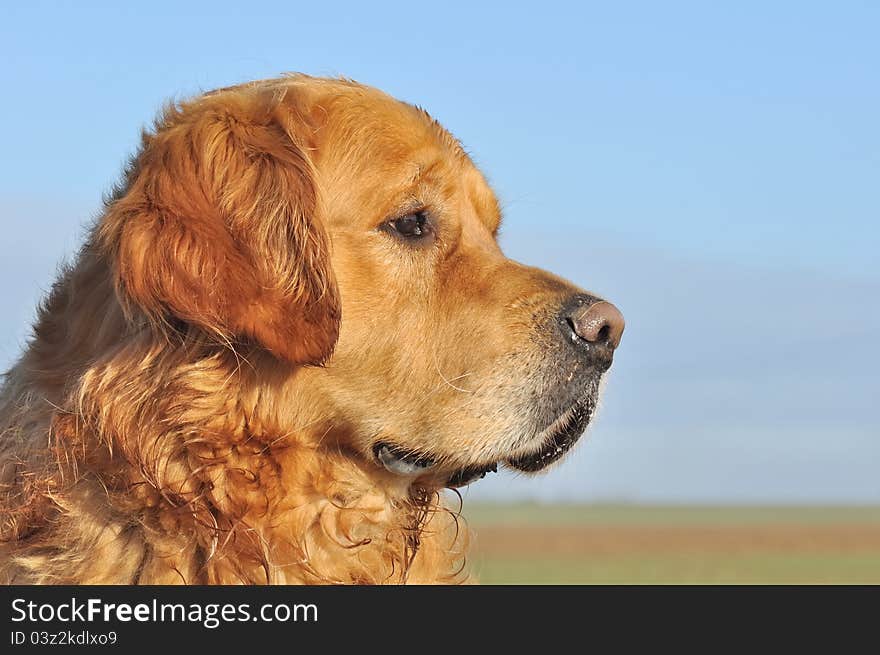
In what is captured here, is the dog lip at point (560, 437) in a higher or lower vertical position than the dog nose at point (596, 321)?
lower

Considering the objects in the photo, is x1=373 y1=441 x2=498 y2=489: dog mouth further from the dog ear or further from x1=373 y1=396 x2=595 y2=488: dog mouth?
the dog ear

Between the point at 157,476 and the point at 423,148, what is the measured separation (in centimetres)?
182

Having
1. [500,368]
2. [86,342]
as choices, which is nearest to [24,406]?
[86,342]

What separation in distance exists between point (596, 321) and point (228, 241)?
5.11ft

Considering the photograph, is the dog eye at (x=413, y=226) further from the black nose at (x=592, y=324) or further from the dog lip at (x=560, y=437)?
the dog lip at (x=560, y=437)

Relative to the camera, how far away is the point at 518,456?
508 centimetres

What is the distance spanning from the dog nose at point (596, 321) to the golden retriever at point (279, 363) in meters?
0.01

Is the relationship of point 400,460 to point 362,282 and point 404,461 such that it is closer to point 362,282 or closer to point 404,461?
point 404,461

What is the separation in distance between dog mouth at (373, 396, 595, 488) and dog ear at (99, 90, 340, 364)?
0.59 meters

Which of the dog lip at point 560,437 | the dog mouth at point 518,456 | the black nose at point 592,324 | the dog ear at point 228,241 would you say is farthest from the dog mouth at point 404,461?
the black nose at point 592,324

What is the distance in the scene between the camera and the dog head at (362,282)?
14.9ft

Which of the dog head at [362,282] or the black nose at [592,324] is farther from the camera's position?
the black nose at [592,324]

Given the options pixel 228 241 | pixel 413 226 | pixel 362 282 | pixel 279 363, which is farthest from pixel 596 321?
pixel 228 241
